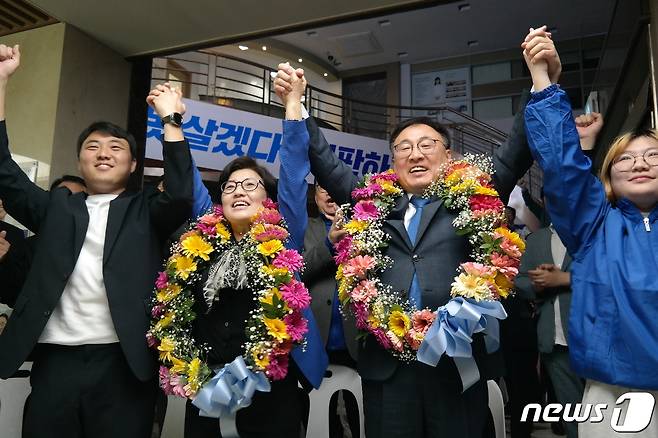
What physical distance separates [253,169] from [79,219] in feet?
2.20

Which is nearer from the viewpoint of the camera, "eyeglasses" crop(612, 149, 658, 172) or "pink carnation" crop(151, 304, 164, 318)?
"eyeglasses" crop(612, 149, 658, 172)

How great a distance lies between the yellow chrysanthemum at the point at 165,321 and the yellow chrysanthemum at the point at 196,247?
22 cm

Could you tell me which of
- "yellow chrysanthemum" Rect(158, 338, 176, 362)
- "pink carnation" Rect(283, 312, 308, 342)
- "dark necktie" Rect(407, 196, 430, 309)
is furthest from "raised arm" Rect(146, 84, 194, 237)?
"dark necktie" Rect(407, 196, 430, 309)

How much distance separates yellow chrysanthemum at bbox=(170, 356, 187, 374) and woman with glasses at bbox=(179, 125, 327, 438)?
95 millimetres

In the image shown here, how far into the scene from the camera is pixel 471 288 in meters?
1.63

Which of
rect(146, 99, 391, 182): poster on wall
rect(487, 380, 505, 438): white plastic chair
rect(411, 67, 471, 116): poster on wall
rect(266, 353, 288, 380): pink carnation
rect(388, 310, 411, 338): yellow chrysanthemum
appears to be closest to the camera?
rect(388, 310, 411, 338): yellow chrysanthemum

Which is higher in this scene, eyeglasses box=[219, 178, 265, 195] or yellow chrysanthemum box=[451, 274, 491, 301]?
eyeglasses box=[219, 178, 265, 195]

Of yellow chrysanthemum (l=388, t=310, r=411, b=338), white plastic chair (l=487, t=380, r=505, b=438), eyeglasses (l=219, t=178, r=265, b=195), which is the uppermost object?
eyeglasses (l=219, t=178, r=265, b=195)

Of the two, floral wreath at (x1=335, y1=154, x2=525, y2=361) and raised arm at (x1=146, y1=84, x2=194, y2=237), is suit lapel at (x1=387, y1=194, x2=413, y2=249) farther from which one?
raised arm at (x1=146, y1=84, x2=194, y2=237)

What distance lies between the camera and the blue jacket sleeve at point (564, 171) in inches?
61.7

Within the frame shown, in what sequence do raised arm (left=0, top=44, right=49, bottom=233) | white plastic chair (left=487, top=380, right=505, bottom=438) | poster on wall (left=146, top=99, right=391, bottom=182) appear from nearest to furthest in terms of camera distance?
raised arm (left=0, top=44, right=49, bottom=233) → white plastic chair (left=487, top=380, right=505, bottom=438) → poster on wall (left=146, top=99, right=391, bottom=182)

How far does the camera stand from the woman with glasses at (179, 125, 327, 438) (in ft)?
6.00

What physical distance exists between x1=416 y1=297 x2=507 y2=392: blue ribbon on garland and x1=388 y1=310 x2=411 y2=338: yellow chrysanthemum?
0.08m

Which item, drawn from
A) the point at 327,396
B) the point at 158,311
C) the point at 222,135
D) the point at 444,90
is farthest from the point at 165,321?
the point at 444,90
